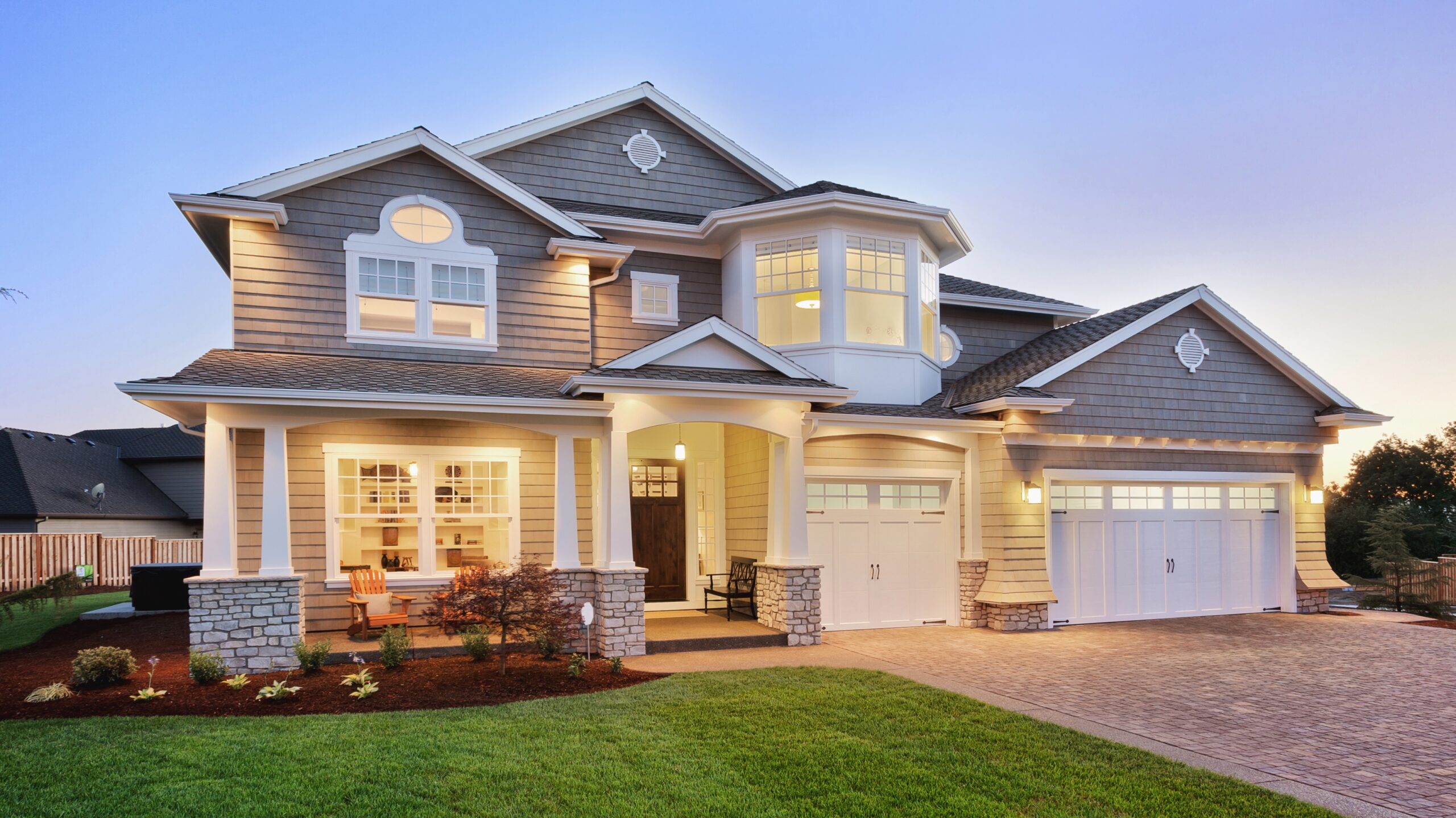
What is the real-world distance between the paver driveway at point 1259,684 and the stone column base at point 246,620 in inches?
264

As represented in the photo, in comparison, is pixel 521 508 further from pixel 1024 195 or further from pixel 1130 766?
pixel 1024 195

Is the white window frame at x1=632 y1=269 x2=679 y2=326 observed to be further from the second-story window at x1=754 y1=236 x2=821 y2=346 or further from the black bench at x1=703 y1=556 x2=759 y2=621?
the black bench at x1=703 y1=556 x2=759 y2=621

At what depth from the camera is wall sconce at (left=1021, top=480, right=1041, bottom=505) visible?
13.2 m

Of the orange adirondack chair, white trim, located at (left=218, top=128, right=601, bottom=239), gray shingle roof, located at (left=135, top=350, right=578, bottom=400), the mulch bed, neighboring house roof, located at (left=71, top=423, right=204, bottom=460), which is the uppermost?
white trim, located at (left=218, top=128, right=601, bottom=239)

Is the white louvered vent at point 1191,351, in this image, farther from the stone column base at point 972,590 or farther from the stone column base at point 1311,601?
the stone column base at point 972,590

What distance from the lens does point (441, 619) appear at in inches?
388

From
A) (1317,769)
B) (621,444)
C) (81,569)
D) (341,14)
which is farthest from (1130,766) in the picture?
(341,14)

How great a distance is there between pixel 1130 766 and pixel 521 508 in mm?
8263

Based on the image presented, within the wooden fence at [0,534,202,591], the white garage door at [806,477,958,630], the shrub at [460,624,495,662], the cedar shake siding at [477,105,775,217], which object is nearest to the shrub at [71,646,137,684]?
the shrub at [460,624,495,662]

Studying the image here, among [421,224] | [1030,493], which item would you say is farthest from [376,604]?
[1030,493]

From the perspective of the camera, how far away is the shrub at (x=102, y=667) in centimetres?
837

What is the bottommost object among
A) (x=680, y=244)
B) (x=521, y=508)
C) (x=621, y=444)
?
(x=521, y=508)

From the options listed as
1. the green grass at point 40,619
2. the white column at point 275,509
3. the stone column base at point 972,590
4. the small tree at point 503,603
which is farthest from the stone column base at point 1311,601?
the green grass at point 40,619

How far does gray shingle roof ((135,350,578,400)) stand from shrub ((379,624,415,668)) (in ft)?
9.06
